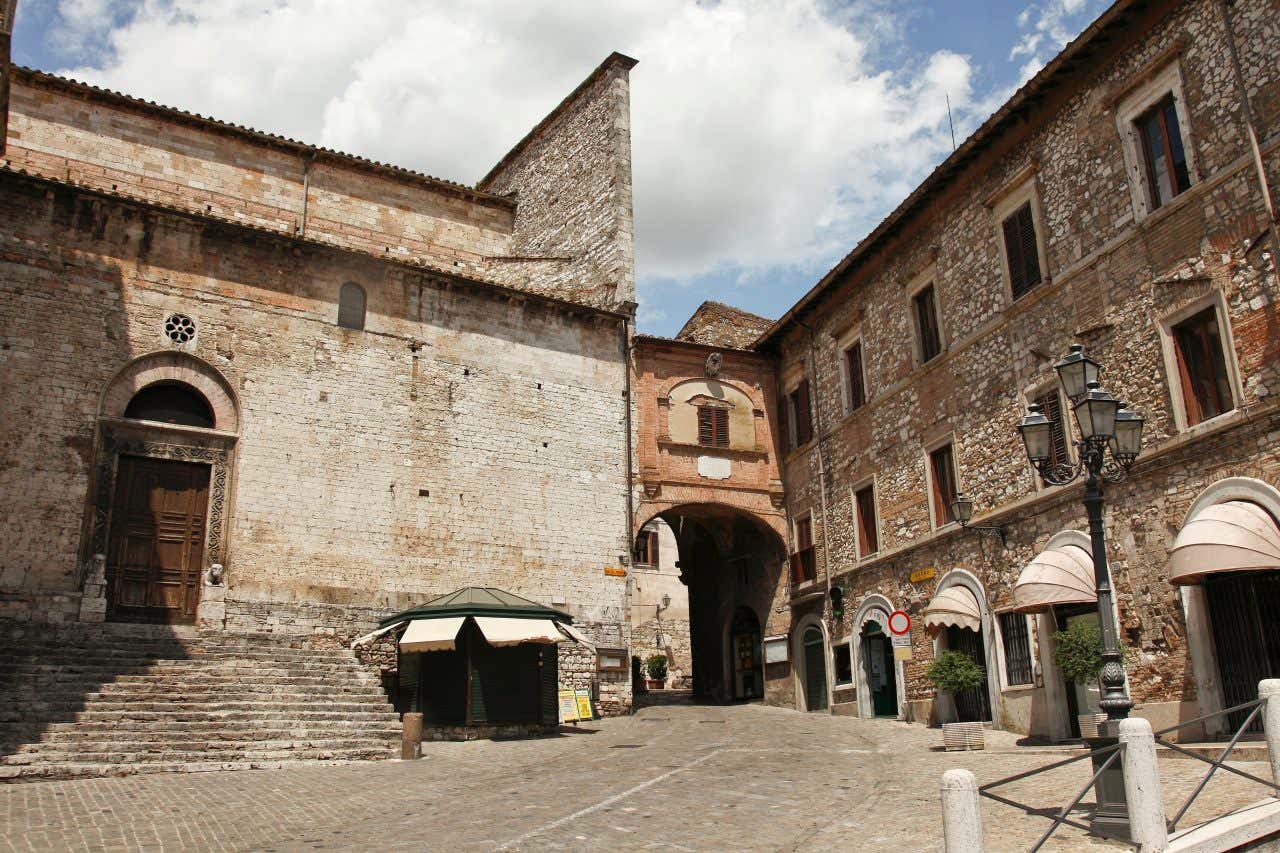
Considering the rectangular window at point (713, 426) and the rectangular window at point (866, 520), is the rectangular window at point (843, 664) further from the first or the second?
the rectangular window at point (713, 426)

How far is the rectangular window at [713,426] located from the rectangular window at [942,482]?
6.14m

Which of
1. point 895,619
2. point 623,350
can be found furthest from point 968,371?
point 623,350

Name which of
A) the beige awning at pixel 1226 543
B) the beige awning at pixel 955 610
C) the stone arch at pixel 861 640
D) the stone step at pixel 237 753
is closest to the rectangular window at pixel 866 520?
the stone arch at pixel 861 640

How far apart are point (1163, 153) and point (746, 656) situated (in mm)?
15882

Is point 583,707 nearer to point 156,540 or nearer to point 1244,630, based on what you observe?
point 156,540

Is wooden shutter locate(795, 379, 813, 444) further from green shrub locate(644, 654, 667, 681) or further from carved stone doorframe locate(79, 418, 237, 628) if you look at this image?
green shrub locate(644, 654, 667, 681)

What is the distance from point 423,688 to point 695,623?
41.2 ft

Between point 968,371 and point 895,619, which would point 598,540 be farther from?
point 968,371

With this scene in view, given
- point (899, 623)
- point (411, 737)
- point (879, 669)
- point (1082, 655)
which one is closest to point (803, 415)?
point (879, 669)

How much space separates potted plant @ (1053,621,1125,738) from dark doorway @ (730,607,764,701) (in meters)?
12.1

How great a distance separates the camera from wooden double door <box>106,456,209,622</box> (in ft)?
53.9

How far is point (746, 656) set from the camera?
2564 centimetres

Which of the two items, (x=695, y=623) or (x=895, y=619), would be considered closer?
(x=895, y=619)

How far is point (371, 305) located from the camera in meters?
19.9
